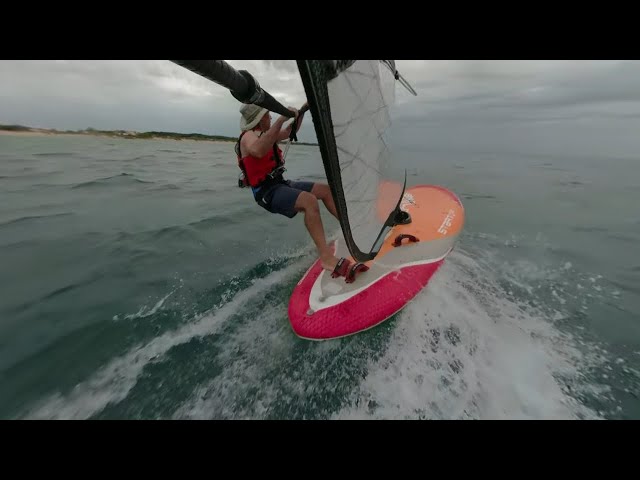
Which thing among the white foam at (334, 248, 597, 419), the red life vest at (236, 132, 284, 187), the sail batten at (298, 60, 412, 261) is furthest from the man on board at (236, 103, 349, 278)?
the white foam at (334, 248, 597, 419)

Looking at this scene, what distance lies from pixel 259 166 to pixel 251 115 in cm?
71

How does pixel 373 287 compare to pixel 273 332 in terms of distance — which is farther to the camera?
pixel 373 287

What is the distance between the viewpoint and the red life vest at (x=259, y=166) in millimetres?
3936

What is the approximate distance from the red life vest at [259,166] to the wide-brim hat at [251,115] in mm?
435

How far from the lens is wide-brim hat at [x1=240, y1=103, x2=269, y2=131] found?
11.4 feet

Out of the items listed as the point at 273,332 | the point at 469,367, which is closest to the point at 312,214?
the point at 273,332

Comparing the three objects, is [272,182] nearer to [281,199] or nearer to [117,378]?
[281,199]

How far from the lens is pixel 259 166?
13.1 ft

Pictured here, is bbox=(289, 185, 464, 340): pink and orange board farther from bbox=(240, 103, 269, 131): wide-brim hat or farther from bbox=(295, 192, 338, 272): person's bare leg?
bbox=(240, 103, 269, 131): wide-brim hat

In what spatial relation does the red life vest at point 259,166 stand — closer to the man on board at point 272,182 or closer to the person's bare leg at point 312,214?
the man on board at point 272,182

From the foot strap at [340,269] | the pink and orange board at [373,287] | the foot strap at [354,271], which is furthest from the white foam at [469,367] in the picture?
the foot strap at [340,269]

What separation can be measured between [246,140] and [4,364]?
383 centimetres

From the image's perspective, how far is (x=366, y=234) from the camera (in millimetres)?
2846

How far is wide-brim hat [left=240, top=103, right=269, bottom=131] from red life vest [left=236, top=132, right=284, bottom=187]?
17.1 inches
